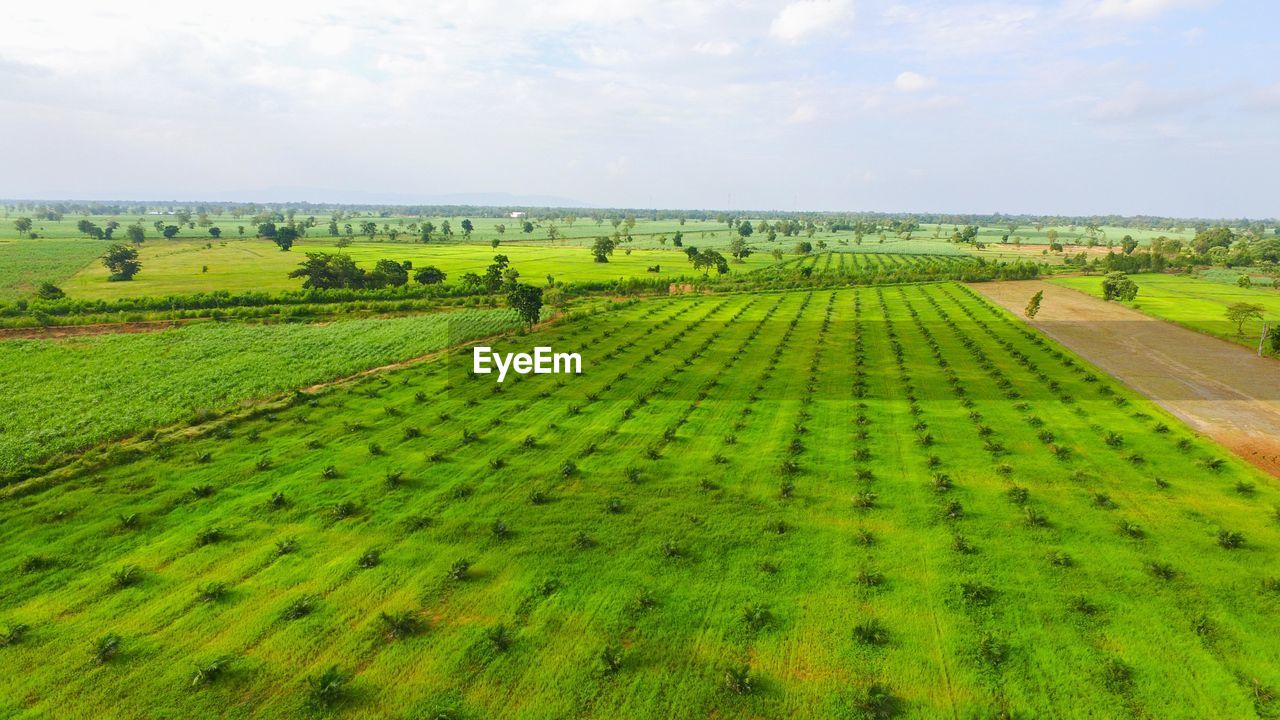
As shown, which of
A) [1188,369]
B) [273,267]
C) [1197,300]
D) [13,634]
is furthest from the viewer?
[273,267]

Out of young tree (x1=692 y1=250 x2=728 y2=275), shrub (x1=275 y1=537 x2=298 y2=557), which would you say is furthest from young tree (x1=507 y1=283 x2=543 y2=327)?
young tree (x1=692 y1=250 x2=728 y2=275)

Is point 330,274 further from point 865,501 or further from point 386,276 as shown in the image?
point 865,501

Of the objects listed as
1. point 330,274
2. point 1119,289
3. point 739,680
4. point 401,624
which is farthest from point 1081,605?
point 330,274

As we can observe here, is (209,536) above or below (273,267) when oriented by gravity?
below

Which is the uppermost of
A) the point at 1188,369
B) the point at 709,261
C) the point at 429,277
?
the point at 709,261

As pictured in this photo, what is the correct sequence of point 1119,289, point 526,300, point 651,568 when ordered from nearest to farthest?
point 651,568, point 526,300, point 1119,289

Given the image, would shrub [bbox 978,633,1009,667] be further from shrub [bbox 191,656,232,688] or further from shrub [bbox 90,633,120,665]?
shrub [bbox 90,633,120,665]
